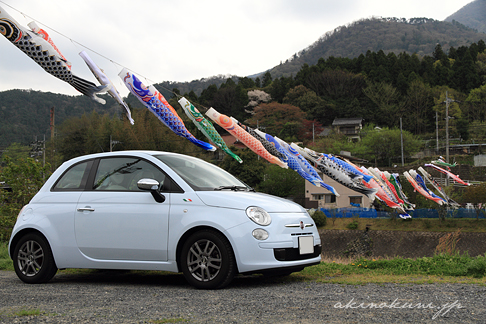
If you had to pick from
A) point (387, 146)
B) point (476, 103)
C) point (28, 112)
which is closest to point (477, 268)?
point (387, 146)

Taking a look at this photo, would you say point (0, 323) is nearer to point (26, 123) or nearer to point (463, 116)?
point (463, 116)

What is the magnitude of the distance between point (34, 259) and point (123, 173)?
5.40 feet

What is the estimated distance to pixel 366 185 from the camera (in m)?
20.6

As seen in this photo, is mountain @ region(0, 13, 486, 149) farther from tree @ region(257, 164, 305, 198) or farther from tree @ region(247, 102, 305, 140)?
tree @ region(257, 164, 305, 198)

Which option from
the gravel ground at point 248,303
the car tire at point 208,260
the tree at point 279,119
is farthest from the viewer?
the tree at point 279,119

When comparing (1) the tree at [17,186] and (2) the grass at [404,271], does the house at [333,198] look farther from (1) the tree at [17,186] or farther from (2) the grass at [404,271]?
(2) the grass at [404,271]

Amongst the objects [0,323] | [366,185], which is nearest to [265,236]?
[0,323]

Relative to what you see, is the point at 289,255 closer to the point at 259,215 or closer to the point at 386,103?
the point at 259,215

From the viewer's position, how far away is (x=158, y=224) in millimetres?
5051

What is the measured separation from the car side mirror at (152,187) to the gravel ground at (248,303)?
1019mm

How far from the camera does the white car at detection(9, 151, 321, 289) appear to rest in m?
4.72

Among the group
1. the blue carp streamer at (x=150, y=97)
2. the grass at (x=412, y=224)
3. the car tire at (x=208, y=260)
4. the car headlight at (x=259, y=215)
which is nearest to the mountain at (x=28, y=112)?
the grass at (x=412, y=224)

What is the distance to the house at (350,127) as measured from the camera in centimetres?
6588

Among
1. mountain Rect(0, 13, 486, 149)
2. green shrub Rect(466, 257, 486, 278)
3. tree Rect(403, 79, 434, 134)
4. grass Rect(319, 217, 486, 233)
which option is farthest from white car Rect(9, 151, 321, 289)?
tree Rect(403, 79, 434, 134)
